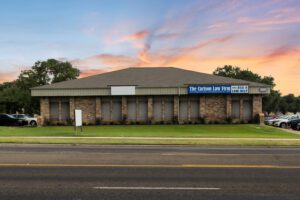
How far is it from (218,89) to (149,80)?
25.8 ft

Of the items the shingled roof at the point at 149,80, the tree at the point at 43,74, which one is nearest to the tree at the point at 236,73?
the tree at the point at 43,74

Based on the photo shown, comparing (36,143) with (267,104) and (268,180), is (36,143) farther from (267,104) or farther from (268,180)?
(267,104)

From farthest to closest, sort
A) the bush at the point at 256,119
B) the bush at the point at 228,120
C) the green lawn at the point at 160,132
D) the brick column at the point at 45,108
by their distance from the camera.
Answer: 1. the brick column at the point at 45,108
2. the bush at the point at 228,120
3. the bush at the point at 256,119
4. the green lawn at the point at 160,132

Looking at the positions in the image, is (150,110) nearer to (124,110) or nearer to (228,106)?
(124,110)

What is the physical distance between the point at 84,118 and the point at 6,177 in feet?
108

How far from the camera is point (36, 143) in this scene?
21859mm

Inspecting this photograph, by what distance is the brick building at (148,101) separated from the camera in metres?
41.8

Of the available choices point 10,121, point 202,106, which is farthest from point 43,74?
point 202,106

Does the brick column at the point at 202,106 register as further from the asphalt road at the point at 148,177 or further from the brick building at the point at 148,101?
the asphalt road at the point at 148,177

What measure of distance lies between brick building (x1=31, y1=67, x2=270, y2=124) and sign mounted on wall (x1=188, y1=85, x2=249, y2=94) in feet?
0.49

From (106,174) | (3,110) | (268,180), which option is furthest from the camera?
(3,110)

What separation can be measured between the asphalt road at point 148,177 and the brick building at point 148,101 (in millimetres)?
27297

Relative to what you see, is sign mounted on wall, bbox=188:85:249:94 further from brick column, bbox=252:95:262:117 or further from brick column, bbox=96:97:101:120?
brick column, bbox=96:97:101:120

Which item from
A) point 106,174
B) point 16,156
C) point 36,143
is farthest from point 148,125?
point 106,174
